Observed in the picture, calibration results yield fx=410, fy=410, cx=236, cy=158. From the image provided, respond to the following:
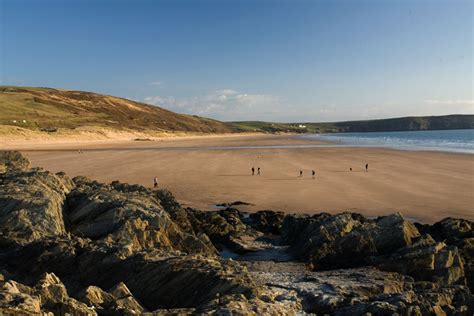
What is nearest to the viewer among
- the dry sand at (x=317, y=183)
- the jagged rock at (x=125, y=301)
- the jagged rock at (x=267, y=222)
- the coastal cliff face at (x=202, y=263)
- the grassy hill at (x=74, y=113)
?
the jagged rock at (x=125, y=301)

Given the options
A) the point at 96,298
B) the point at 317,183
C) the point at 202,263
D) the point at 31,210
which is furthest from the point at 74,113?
the point at 96,298

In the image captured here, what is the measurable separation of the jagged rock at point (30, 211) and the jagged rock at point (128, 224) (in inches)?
29.2

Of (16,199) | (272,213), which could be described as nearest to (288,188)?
(272,213)

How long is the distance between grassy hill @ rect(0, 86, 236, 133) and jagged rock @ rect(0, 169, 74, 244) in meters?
79.0

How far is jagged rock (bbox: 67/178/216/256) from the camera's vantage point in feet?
41.1

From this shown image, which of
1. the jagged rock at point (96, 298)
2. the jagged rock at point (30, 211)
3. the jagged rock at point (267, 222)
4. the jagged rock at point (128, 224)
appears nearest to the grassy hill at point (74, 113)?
the jagged rock at point (267, 222)

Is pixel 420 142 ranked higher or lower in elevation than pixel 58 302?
lower

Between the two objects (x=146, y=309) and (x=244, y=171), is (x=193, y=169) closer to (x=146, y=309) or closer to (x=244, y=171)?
(x=244, y=171)

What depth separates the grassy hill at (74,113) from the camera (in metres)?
96.2

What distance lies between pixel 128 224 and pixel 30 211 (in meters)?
3.04

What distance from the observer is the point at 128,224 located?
12.7m

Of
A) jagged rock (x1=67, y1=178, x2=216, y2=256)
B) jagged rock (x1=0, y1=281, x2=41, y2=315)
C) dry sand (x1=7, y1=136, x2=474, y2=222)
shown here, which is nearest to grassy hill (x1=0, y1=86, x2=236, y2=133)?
dry sand (x1=7, y1=136, x2=474, y2=222)

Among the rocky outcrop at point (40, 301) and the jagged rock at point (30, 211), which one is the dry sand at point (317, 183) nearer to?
the jagged rock at point (30, 211)

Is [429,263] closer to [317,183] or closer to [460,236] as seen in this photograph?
[460,236]
